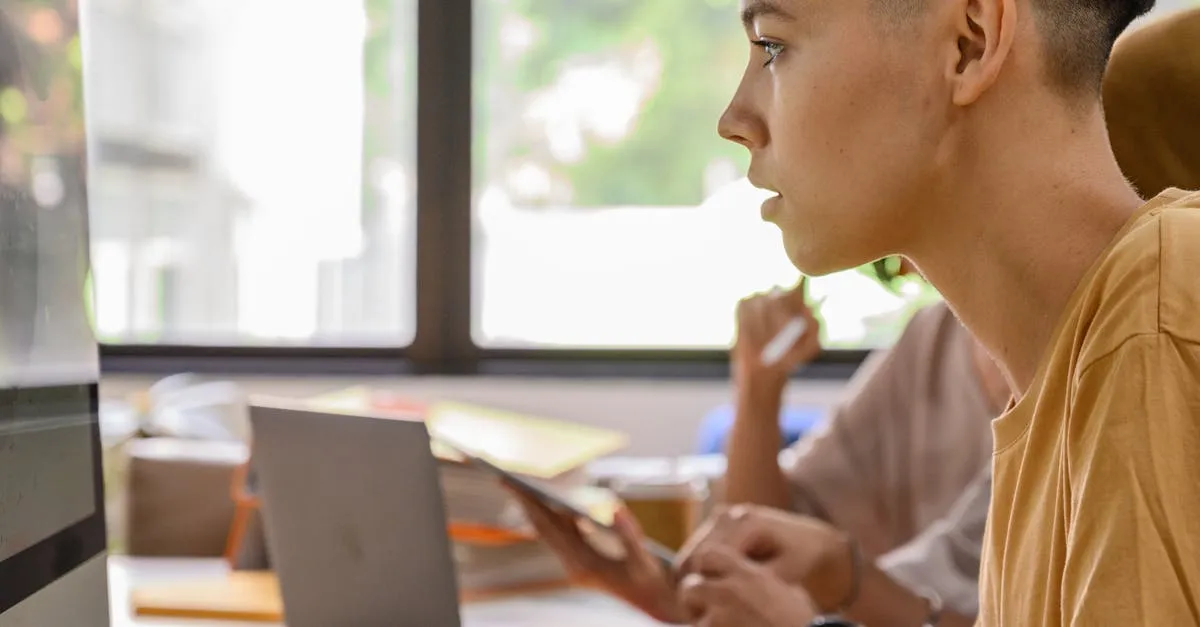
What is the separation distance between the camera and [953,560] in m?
1.22

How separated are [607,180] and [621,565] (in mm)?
2318

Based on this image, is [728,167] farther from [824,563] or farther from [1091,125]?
[1091,125]

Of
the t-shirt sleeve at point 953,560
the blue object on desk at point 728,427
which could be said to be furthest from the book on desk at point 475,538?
the blue object on desk at point 728,427

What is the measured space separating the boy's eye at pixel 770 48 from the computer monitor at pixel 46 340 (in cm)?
40

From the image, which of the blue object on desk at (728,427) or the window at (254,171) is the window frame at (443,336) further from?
the blue object on desk at (728,427)

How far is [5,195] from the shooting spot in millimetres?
A: 623

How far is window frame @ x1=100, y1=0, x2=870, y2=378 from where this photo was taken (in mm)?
3332

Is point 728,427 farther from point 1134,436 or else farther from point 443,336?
point 1134,436

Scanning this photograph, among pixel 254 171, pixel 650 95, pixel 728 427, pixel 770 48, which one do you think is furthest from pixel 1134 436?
pixel 254 171

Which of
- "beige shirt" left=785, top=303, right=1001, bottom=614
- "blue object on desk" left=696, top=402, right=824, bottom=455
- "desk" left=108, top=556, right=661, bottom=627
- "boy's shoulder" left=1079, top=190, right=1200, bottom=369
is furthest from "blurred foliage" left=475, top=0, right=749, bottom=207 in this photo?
"boy's shoulder" left=1079, top=190, right=1200, bottom=369

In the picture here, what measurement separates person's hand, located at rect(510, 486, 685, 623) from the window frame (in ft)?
6.87

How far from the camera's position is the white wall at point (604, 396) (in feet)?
10.4

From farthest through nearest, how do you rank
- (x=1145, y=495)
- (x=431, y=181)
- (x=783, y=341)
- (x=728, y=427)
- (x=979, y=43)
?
(x=431, y=181), (x=728, y=427), (x=783, y=341), (x=979, y=43), (x=1145, y=495)

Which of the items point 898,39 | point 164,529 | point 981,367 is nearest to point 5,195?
point 898,39
